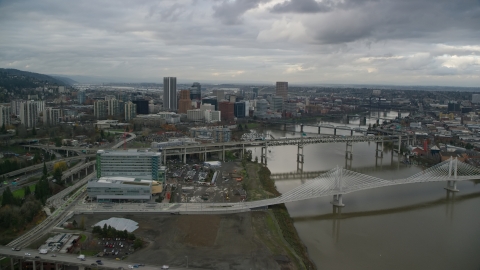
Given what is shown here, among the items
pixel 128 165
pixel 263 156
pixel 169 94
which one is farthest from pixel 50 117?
pixel 169 94

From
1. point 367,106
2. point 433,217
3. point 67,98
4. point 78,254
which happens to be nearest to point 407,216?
point 433,217

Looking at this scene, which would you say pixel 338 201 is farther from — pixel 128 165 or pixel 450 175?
pixel 128 165

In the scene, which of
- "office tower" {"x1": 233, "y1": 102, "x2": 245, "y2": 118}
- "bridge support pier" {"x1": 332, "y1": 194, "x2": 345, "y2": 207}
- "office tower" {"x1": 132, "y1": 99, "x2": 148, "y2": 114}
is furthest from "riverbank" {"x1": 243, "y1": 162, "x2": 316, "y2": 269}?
"office tower" {"x1": 233, "y1": 102, "x2": 245, "y2": 118}

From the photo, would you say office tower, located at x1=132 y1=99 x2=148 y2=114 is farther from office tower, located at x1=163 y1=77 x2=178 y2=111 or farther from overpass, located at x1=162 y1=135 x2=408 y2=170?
overpass, located at x1=162 y1=135 x2=408 y2=170

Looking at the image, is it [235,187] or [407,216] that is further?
[235,187]

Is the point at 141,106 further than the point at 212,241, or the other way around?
the point at 141,106

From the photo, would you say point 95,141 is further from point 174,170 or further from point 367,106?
point 367,106

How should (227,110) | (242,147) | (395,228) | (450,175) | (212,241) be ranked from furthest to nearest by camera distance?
1. (227,110)
2. (242,147)
3. (450,175)
4. (395,228)
5. (212,241)
